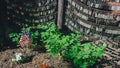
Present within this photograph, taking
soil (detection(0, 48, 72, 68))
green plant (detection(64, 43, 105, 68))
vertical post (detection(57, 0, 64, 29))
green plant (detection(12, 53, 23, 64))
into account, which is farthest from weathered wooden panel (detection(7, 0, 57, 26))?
green plant (detection(64, 43, 105, 68))

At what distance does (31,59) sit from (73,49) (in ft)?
4.60

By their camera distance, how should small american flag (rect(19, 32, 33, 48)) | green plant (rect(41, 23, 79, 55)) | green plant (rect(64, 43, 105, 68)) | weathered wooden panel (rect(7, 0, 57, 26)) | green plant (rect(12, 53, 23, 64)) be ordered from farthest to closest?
1. weathered wooden panel (rect(7, 0, 57, 26))
2. small american flag (rect(19, 32, 33, 48))
3. green plant (rect(12, 53, 23, 64))
4. green plant (rect(41, 23, 79, 55))
5. green plant (rect(64, 43, 105, 68))

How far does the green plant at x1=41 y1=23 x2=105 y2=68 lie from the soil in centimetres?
24

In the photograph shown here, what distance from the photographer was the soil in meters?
8.59

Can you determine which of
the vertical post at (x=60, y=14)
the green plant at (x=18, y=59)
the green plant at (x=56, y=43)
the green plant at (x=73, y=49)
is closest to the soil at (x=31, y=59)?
the green plant at (x=18, y=59)

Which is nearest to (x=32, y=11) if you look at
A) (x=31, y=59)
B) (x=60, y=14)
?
(x=60, y=14)

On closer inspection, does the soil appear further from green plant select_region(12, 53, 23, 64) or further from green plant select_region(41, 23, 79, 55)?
green plant select_region(41, 23, 79, 55)

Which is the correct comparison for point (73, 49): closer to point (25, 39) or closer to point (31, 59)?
point (31, 59)

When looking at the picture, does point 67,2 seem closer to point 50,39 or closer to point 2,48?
point 50,39

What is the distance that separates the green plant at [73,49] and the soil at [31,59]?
237 mm

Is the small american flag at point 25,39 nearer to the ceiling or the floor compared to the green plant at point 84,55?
nearer to the ceiling

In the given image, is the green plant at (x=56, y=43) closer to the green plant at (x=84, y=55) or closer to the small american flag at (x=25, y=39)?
the green plant at (x=84, y=55)

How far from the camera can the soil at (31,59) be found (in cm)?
859

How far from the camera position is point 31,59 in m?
8.82
